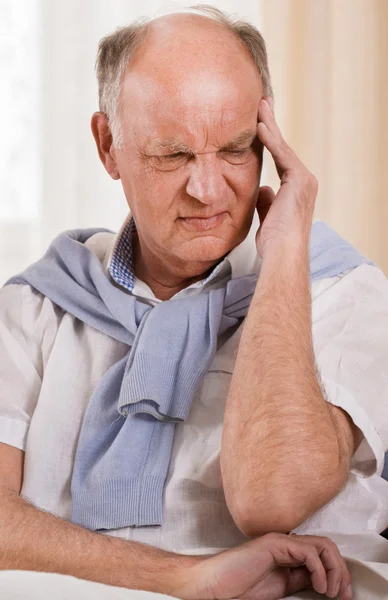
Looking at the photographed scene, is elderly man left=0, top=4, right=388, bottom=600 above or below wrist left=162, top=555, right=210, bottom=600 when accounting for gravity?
above

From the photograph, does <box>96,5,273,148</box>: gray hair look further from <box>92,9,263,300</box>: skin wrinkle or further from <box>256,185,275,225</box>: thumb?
<box>256,185,275,225</box>: thumb

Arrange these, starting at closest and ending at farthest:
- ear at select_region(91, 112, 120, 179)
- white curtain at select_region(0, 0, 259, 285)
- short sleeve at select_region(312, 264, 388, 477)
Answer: short sleeve at select_region(312, 264, 388, 477), ear at select_region(91, 112, 120, 179), white curtain at select_region(0, 0, 259, 285)

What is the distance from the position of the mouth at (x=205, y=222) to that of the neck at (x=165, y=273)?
94mm

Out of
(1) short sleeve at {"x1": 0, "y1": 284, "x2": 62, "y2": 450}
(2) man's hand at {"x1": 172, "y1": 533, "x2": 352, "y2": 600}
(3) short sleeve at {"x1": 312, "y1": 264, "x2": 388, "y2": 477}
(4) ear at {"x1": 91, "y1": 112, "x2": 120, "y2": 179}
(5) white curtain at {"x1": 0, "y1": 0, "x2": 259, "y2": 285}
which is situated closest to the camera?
(2) man's hand at {"x1": 172, "y1": 533, "x2": 352, "y2": 600}

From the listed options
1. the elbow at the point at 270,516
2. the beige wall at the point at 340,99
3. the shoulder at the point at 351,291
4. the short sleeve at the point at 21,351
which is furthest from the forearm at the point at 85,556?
the beige wall at the point at 340,99

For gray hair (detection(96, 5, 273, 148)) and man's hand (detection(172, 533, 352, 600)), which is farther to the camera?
gray hair (detection(96, 5, 273, 148))

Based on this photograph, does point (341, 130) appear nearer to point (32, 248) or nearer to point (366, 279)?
point (32, 248)

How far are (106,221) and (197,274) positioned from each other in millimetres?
1272

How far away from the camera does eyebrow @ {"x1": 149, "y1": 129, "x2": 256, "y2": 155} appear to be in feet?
5.03

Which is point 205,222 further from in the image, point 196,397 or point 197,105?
point 196,397

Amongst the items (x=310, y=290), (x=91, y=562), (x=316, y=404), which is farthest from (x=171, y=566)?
(x=310, y=290)

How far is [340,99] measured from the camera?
2.85 meters

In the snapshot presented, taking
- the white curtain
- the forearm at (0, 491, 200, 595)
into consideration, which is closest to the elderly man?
the forearm at (0, 491, 200, 595)

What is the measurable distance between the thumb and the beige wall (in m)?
1.25
